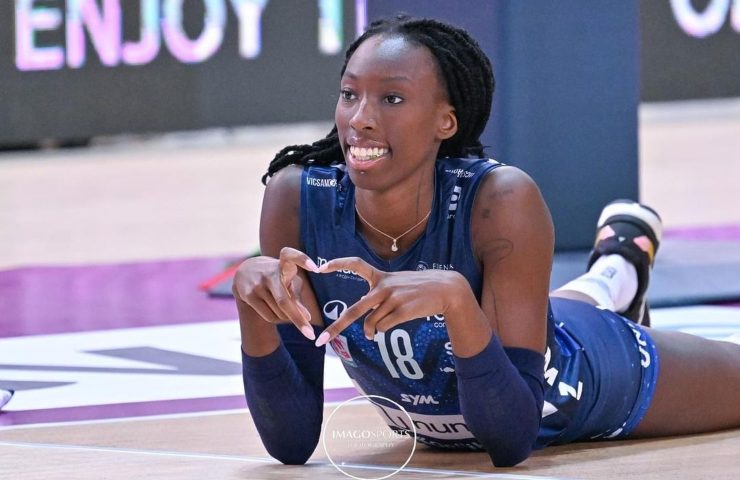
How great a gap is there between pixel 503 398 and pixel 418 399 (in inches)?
9.0

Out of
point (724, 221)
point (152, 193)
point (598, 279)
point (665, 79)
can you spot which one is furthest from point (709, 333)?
point (665, 79)

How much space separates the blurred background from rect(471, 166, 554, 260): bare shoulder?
3.27 m

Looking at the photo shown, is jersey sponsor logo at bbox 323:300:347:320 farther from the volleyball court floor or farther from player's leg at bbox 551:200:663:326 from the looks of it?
player's leg at bbox 551:200:663:326

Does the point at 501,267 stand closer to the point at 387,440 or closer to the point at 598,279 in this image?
the point at 387,440

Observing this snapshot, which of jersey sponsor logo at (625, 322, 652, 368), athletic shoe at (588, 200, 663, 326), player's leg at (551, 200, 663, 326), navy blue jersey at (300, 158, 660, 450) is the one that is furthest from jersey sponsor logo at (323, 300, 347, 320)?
athletic shoe at (588, 200, 663, 326)

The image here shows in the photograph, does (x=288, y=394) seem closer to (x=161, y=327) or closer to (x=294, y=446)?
(x=294, y=446)

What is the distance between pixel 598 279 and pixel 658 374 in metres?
0.68

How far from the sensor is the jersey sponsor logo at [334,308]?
2.41 meters

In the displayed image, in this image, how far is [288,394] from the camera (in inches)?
93.6

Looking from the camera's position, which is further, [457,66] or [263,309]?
[457,66]

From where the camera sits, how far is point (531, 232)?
230 cm

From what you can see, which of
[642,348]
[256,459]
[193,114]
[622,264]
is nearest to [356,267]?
[256,459]

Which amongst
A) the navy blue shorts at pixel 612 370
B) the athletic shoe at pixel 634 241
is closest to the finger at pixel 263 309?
the navy blue shorts at pixel 612 370

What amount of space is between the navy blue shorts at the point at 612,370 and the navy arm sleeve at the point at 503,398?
0.79 feet
